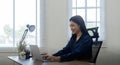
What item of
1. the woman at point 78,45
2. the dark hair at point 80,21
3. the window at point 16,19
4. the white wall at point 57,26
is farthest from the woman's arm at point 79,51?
the window at point 16,19

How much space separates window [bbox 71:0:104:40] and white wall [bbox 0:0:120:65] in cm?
20

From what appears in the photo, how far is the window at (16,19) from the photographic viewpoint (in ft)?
16.1

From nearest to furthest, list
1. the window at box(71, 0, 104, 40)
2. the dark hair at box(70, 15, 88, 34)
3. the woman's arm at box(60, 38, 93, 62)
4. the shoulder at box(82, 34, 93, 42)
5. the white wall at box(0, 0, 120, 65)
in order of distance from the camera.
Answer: the woman's arm at box(60, 38, 93, 62) < the shoulder at box(82, 34, 93, 42) < the dark hair at box(70, 15, 88, 34) < the white wall at box(0, 0, 120, 65) < the window at box(71, 0, 104, 40)

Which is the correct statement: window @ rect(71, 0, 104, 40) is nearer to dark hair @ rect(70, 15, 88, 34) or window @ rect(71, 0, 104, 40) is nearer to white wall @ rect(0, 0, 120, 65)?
white wall @ rect(0, 0, 120, 65)

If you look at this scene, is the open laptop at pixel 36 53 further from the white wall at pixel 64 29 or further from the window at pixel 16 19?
the window at pixel 16 19

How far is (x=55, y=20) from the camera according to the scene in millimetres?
4742

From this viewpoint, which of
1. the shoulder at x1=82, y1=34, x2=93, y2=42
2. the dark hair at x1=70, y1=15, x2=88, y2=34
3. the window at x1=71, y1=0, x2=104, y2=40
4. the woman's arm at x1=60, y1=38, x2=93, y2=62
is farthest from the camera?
the window at x1=71, y1=0, x2=104, y2=40

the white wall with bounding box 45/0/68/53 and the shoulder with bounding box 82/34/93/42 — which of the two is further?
the white wall with bounding box 45/0/68/53

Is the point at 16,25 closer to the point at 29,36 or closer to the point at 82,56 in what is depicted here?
the point at 29,36

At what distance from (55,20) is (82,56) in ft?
6.51

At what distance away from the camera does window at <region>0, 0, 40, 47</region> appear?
4.91 meters

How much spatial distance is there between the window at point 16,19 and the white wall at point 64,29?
0.93 ft

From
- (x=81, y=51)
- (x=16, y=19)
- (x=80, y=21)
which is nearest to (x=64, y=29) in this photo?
(x=16, y=19)

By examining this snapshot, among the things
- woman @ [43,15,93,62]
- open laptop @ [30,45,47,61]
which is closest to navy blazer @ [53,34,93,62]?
woman @ [43,15,93,62]
